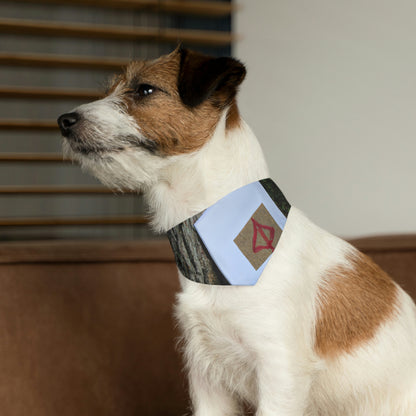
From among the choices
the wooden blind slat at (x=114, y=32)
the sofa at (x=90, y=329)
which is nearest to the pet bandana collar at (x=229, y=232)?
the sofa at (x=90, y=329)

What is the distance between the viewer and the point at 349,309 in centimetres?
107

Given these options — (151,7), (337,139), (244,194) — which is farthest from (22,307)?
(151,7)

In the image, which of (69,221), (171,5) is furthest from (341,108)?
(69,221)

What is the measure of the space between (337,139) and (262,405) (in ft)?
5.16

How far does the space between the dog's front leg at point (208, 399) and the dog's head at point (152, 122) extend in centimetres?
48

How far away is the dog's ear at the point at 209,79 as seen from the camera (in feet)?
3.29

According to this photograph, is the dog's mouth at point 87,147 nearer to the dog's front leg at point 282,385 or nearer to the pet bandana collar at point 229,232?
the pet bandana collar at point 229,232

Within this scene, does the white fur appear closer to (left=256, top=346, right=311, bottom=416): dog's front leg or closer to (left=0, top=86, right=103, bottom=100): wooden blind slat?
(left=256, top=346, right=311, bottom=416): dog's front leg

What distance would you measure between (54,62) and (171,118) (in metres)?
3.34

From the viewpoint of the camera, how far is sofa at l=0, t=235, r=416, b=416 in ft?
4.65

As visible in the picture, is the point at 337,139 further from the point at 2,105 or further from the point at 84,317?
the point at 2,105

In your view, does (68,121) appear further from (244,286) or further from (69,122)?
(244,286)

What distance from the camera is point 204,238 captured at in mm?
1043

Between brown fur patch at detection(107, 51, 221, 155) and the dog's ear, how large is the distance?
0.03 meters
